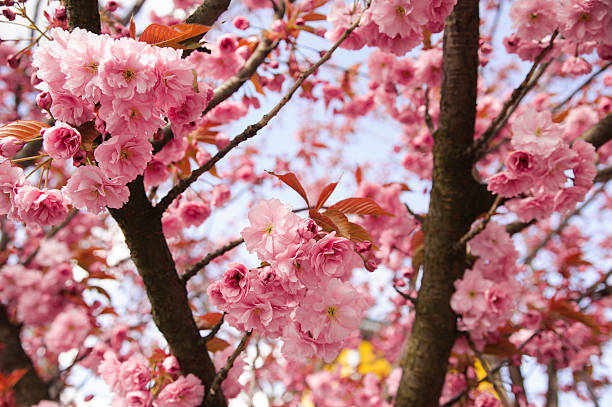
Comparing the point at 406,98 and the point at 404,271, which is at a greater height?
the point at 406,98

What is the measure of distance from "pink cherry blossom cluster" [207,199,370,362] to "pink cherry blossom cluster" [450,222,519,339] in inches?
31.4

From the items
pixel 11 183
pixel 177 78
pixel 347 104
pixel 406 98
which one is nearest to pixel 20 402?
pixel 11 183

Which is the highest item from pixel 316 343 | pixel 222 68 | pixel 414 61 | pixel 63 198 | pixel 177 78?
pixel 414 61

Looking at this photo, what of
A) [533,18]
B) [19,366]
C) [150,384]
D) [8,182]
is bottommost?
[19,366]

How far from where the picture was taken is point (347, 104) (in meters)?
3.04

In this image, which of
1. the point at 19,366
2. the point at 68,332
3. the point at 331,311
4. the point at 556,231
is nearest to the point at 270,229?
the point at 331,311

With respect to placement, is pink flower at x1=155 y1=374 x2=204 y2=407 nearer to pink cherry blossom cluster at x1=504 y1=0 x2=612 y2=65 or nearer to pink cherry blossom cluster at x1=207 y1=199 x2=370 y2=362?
pink cherry blossom cluster at x1=207 y1=199 x2=370 y2=362

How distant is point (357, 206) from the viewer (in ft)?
3.49

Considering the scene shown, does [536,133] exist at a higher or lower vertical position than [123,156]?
higher

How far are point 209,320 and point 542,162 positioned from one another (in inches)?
48.4

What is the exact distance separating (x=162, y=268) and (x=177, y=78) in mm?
574

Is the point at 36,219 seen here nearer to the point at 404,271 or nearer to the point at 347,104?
the point at 404,271

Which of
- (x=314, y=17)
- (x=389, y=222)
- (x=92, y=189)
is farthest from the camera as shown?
(x=389, y=222)

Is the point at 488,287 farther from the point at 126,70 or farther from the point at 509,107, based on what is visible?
the point at 126,70
